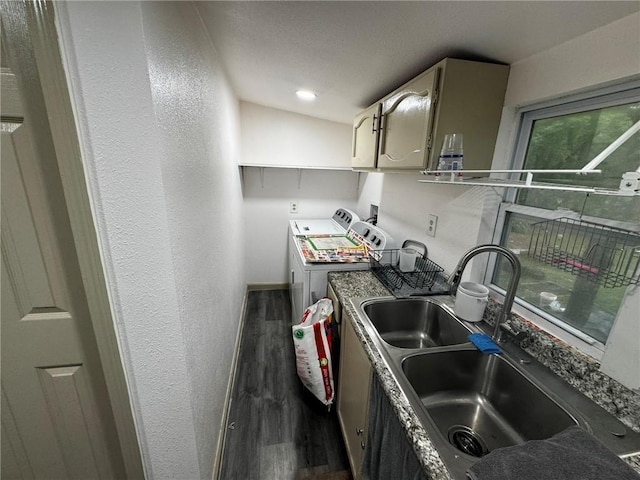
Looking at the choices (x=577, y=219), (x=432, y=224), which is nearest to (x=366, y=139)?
(x=432, y=224)

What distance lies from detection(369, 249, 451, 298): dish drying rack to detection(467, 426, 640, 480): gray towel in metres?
0.75

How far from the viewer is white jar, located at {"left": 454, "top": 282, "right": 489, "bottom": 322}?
1.16 metres

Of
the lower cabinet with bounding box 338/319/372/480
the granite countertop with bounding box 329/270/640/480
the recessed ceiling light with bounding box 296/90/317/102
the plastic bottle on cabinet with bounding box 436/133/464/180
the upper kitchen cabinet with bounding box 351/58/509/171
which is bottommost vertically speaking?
the lower cabinet with bounding box 338/319/372/480

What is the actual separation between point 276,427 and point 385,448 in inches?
38.1

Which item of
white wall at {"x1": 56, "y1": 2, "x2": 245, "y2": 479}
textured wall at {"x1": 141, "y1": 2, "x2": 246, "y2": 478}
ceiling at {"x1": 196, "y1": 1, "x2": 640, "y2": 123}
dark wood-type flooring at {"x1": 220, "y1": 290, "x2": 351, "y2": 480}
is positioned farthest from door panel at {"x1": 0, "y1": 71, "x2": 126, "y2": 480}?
ceiling at {"x1": 196, "y1": 1, "x2": 640, "y2": 123}

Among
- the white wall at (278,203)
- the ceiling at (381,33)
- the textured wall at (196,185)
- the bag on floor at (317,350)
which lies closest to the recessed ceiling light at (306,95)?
the ceiling at (381,33)

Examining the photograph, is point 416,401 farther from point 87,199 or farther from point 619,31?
point 619,31

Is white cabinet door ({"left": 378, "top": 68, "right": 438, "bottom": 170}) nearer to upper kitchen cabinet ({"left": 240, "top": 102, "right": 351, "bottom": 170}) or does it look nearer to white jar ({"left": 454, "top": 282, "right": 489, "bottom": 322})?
white jar ({"left": 454, "top": 282, "right": 489, "bottom": 322})

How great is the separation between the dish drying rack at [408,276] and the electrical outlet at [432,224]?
161 mm

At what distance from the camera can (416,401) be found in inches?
31.5

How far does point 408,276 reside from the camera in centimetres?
165

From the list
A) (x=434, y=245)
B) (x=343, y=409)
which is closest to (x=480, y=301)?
(x=434, y=245)

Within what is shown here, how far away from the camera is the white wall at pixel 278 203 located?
306 centimetres

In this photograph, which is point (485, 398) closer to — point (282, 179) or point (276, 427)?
point (276, 427)
